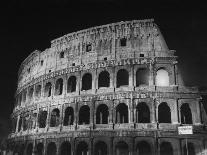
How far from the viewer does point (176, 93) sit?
18.7 metres

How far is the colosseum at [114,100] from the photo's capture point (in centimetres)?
1806

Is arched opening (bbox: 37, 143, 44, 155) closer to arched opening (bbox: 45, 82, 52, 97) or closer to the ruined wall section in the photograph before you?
arched opening (bbox: 45, 82, 52, 97)

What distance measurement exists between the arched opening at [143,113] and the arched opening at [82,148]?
494cm

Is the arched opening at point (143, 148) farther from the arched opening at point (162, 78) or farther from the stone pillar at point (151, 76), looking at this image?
the arched opening at point (162, 78)

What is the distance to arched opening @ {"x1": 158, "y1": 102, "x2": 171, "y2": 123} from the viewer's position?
63.1 feet

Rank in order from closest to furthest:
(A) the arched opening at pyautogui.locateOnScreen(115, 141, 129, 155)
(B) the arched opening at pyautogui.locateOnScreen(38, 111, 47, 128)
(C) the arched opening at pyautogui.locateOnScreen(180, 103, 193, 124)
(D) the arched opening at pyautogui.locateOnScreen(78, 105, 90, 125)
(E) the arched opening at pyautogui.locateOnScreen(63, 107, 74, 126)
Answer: (A) the arched opening at pyautogui.locateOnScreen(115, 141, 129, 155), (C) the arched opening at pyautogui.locateOnScreen(180, 103, 193, 124), (D) the arched opening at pyautogui.locateOnScreen(78, 105, 90, 125), (E) the arched opening at pyautogui.locateOnScreen(63, 107, 74, 126), (B) the arched opening at pyautogui.locateOnScreen(38, 111, 47, 128)

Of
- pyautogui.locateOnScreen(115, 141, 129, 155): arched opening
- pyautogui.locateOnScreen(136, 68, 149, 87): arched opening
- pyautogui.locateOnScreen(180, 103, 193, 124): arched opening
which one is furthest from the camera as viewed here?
pyautogui.locateOnScreen(136, 68, 149, 87): arched opening

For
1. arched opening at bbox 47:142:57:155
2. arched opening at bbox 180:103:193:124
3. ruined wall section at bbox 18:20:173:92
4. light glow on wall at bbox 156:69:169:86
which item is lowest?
arched opening at bbox 47:142:57:155

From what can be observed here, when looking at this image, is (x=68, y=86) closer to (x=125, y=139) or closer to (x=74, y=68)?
(x=74, y=68)

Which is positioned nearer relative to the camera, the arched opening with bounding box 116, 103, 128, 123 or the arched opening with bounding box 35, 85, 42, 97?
the arched opening with bounding box 116, 103, 128, 123

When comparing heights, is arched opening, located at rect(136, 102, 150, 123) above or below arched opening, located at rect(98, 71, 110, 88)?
below

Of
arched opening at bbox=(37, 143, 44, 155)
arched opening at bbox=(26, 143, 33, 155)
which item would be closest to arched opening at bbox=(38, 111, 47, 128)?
arched opening at bbox=(37, 143, 44, 155)

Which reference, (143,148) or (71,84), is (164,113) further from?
(71,84)

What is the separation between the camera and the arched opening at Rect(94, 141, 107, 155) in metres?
19.4
